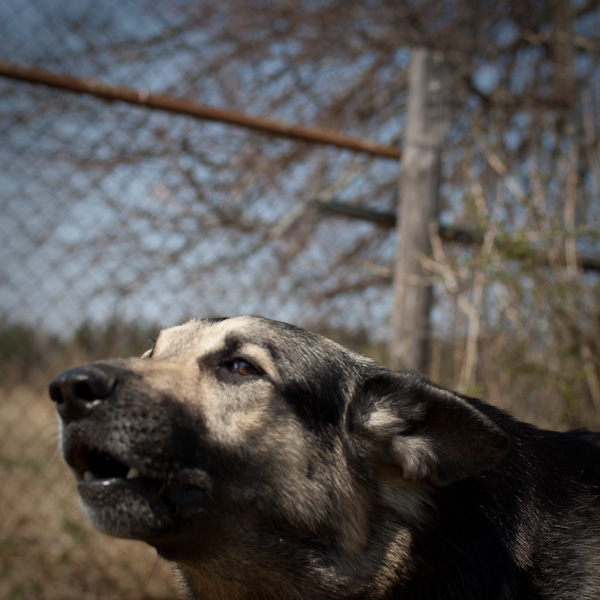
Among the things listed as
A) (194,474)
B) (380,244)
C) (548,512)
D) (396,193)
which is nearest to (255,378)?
(194,474)

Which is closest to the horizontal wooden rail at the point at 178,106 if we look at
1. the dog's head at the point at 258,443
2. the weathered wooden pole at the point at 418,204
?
the weathered wooden pole at the point at 418,204

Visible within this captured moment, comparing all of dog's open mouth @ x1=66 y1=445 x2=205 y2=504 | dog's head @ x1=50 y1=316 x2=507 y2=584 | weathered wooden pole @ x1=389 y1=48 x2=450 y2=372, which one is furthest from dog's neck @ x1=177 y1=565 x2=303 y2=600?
weathered wooden pole @ x1=389 y1=48 x2=450 y2=372

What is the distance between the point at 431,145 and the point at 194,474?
11.3ft

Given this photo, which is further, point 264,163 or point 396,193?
point 396,193

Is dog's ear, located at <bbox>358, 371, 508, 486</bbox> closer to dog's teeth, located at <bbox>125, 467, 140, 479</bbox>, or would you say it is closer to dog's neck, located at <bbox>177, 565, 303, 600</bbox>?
dog's neck, located at <bbox>177, 565, 303, 600</bbox>

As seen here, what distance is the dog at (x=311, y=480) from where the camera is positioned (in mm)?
1938

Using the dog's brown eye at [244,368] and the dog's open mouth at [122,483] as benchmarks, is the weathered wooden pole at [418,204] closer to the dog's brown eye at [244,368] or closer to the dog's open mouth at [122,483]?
the dog's brown eye at [244,368]

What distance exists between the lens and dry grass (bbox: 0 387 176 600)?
13.4 feet

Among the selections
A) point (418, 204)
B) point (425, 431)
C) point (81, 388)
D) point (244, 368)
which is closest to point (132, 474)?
point (81, 388)

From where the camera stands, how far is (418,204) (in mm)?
4613

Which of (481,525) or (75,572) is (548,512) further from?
(75,572)

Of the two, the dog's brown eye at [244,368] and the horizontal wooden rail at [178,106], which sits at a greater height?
the horizontal wooden rail at [178,106]

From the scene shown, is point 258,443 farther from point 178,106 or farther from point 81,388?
point 178,106

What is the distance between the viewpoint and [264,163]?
538cm
